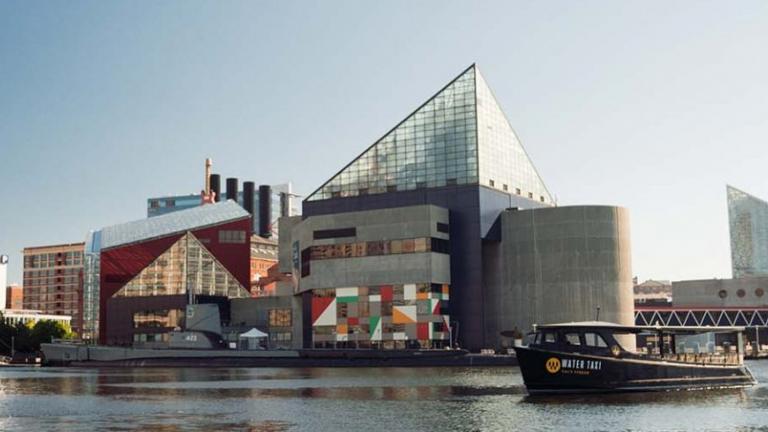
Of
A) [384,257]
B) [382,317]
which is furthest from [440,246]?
[382,317]

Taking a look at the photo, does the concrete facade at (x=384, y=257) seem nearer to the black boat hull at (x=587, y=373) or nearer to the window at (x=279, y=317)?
the window at (x=279, y=317)

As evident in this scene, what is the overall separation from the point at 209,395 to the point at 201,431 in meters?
27.4

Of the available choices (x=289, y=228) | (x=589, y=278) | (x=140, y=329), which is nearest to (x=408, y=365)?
(x=589, y=278)

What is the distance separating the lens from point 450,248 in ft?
541

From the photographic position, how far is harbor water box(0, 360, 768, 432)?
50281 millimetres

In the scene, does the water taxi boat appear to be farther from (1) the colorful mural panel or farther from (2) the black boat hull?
(1) the colorful mural panel

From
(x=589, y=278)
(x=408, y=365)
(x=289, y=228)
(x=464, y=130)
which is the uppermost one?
(x=464, y=130)

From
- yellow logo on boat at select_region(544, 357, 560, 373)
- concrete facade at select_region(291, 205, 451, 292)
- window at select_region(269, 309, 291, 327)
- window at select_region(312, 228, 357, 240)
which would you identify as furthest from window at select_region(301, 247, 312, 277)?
yellow logo on boat at select_region(544, 357, 560, 373)

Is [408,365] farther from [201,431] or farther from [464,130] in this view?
[201,431]

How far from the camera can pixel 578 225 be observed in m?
160

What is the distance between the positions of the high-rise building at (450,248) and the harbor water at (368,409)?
72.5m

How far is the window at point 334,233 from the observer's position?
537 ft

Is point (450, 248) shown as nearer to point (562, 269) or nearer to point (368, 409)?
point (562, 269)

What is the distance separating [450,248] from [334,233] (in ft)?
67.5
